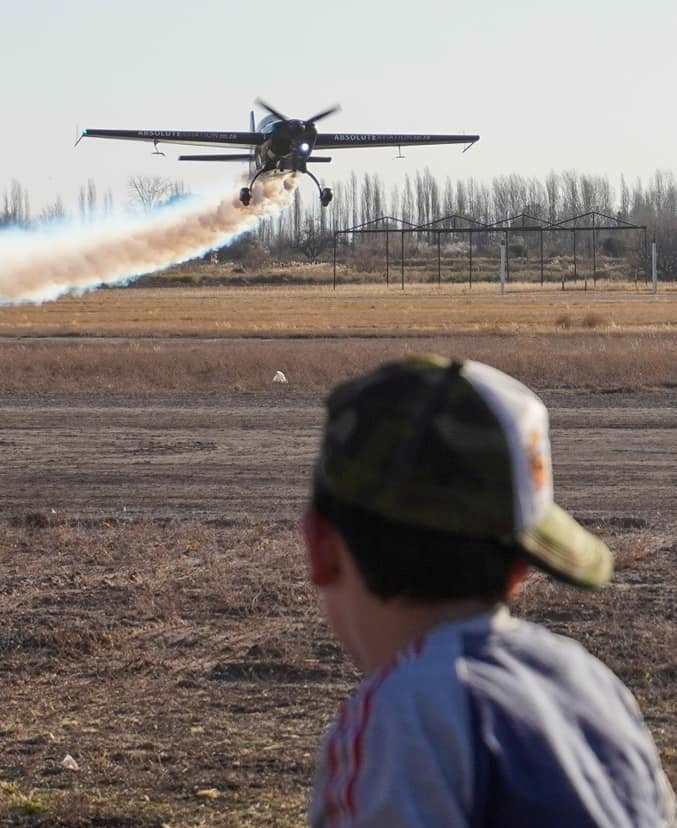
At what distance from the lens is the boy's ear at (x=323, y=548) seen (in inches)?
78.7

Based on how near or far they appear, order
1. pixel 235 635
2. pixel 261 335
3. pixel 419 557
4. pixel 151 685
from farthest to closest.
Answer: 1. pixel 261 335
2. pixel 235 635
3. pixel 151 685
4. pixel 419 557

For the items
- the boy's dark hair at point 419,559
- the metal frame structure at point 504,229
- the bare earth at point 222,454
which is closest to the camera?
the boy's dark hair at point 419,559

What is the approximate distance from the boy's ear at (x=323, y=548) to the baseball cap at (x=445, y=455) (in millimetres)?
66

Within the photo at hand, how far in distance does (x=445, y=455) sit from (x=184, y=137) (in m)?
57.3

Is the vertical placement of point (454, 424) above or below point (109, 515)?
above

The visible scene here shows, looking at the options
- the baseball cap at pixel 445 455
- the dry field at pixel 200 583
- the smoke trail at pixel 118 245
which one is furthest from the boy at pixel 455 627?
the smoke trail at pixel 118 245

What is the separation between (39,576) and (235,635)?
7.71 ft

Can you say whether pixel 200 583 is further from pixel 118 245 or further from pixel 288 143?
pixel 288 143

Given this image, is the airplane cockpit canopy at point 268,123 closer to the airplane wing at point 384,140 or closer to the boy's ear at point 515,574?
the airplane wing at point 384,140

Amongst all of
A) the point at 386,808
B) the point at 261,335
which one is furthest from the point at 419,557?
the point at 261,335

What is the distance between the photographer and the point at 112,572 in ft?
35.3

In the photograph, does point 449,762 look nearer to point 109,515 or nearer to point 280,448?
point 109,515

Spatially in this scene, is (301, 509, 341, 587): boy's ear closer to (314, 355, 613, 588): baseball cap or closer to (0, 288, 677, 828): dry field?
(314, 355, 613, 588): baseball cap

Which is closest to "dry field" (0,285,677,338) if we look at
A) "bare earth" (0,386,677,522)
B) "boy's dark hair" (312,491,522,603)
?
"bare earth" (0,386,677,522)
